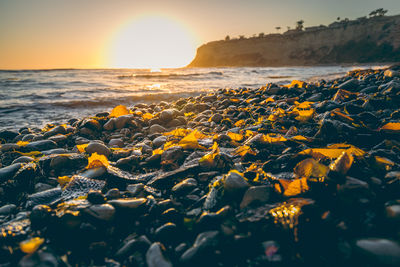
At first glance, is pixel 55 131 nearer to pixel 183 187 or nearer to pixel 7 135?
pixel 7 135

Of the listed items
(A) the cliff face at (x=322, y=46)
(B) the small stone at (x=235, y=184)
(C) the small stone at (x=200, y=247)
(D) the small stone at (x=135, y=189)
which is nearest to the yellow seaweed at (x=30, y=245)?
(D) the small stone at (x=135, y=189)

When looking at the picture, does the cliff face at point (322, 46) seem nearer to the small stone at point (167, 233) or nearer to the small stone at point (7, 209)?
the small stone at point (167, 233)

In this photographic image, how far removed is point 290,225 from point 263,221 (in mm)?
128

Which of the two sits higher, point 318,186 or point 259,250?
point 318,186

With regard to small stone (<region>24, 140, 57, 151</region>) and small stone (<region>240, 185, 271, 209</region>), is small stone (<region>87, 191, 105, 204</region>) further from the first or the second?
small stone (<region>24, 140, 57, 151</region>)

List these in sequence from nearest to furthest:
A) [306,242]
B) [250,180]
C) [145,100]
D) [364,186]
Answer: [306,242] < [364,186] < [250,180] < [145,100]

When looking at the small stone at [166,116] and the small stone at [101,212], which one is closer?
the small stone at [101,212]

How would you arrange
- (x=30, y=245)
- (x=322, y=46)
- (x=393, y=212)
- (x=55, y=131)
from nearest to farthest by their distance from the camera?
(x=393, y=212) → (x=30, y=245) → (x=55, y=131) → (x=322, y=46)

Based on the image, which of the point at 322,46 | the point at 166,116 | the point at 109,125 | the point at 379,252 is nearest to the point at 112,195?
the point at 379,252

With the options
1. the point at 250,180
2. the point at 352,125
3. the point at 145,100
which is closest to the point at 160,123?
the point at 250,180

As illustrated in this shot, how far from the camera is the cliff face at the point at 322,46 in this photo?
44.2 m

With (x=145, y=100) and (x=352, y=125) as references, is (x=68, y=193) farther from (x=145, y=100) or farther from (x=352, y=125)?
(x=145, y=100)

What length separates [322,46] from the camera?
55.0m

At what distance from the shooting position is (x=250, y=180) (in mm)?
1375
